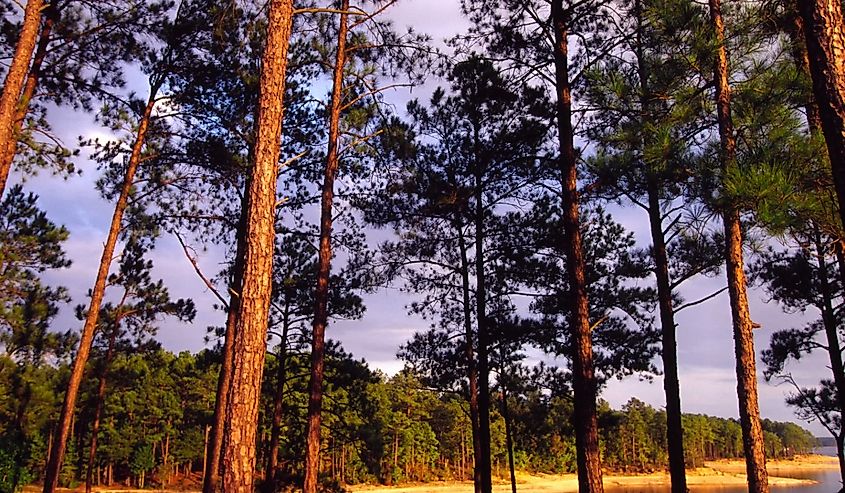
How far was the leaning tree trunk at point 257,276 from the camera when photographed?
14.0ft

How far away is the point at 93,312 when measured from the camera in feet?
30.7

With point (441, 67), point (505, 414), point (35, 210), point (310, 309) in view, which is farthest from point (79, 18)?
point (505, 414)

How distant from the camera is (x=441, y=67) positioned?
8.72 metres

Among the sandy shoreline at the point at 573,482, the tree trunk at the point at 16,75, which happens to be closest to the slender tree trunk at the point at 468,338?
the tree trunk at the point at 16,75

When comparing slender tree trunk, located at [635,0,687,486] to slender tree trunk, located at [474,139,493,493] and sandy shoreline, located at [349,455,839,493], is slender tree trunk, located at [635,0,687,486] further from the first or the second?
sandy shoreline, located at [349,455,839,493]

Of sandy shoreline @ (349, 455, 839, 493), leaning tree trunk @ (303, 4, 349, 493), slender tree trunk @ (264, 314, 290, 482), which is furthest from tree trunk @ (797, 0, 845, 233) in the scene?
sandy shoreline @ (349, 455, 839, 493)

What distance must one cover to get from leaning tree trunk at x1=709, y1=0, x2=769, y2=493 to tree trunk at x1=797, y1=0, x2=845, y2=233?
278cm

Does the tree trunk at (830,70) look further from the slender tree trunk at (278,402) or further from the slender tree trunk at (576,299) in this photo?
the slender tree trunk at (278,402)

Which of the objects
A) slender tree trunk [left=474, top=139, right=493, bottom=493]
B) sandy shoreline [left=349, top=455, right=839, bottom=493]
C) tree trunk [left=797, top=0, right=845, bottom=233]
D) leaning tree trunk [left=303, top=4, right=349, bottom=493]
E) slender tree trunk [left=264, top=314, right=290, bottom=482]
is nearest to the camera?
tree trunk [left=797, top=0, right=845, bottom=233]

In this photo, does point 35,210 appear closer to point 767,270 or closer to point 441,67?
point 441,67

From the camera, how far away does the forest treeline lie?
13.4 m

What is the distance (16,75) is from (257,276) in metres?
5.16

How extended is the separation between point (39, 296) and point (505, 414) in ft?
36.3

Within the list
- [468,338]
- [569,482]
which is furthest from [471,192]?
[569,482]
